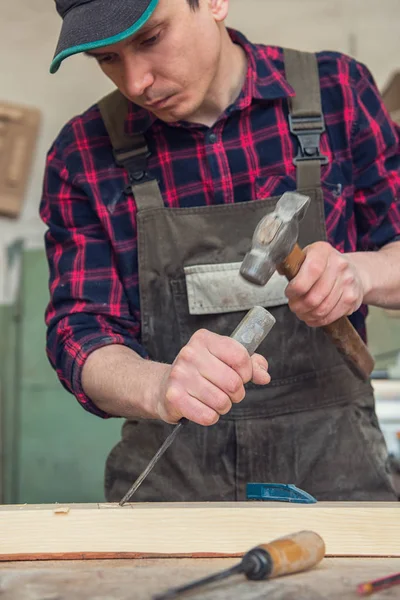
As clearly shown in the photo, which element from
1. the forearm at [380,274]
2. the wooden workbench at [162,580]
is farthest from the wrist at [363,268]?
the wooden workbench at [162,580]

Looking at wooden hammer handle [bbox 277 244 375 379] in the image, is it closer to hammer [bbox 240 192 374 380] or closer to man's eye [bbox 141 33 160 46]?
hammer [bbox 240 192 374 380]

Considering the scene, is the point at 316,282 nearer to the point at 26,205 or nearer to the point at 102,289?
the point at 102,289

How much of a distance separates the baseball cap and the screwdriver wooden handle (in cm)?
103

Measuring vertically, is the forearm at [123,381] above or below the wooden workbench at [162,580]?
above

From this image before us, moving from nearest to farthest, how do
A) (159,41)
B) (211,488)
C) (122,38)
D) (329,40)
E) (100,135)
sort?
(122,38) < (159,41) < (211,488) < (100,135) < (329,40)

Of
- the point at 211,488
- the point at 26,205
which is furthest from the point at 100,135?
the point at 26,205

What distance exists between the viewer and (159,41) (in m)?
1.76

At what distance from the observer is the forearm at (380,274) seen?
181 cm

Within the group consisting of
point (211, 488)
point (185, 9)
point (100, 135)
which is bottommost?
point (211, 488)

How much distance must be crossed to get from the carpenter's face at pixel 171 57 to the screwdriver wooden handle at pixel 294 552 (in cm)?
105

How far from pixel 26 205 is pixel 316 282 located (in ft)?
8.06

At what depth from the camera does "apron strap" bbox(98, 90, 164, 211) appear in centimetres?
203

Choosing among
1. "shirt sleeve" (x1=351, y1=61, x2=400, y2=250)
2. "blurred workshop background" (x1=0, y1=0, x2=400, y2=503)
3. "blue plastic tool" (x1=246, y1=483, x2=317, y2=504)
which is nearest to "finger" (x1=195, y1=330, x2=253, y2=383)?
"blue plastic tool" (x1=246, y1=483, x2=317, y2=504)

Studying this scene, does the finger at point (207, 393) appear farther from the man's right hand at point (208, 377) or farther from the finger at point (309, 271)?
the finger at point (309, 271)
